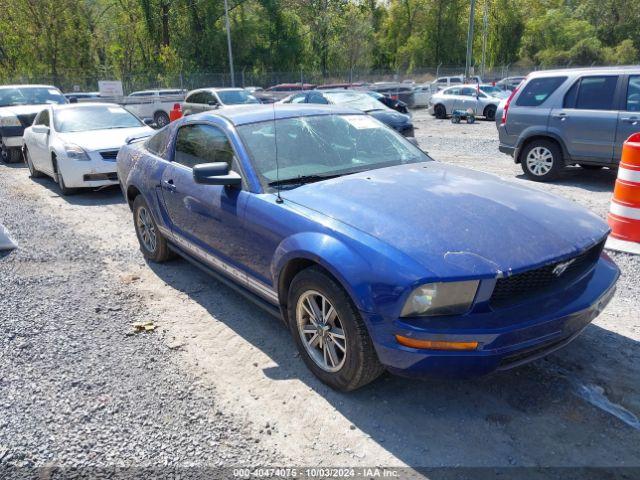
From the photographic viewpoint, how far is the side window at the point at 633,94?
7789 millimetres

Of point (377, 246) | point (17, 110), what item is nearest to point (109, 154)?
point (17, 110)

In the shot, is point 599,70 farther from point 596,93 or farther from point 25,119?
point 25,119

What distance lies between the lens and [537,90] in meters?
8.91

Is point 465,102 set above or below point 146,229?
above

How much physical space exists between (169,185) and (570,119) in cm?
671

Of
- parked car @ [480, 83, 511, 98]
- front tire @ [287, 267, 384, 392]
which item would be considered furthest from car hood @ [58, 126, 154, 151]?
parked car @ [480, 83, 511, 98]

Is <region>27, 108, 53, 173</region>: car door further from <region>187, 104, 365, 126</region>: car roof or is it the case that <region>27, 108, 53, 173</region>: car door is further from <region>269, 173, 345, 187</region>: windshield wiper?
<region>269, 173, 345, 187</region>: windshield wiper

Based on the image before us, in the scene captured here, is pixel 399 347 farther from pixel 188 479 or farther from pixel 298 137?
pixel 298 137

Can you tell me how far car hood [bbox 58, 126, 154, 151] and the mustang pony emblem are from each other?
24.9ft

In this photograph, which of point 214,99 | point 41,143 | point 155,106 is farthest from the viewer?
point 155,106

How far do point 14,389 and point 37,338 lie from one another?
2.22 feet

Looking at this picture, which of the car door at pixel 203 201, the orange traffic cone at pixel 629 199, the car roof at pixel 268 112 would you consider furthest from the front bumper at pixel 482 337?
the orange traffic cone at pixel 629 199

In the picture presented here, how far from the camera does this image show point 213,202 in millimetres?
3990

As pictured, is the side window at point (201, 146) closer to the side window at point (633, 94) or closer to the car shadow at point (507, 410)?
the car shadow at point (507, 410)
